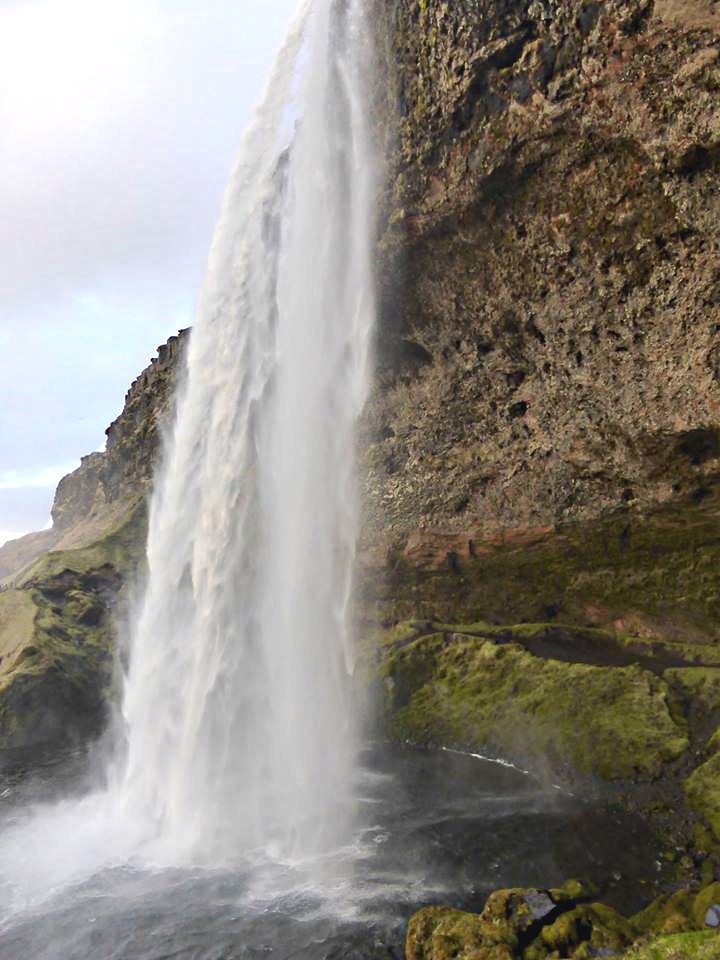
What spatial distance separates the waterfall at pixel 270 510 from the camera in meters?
19.3

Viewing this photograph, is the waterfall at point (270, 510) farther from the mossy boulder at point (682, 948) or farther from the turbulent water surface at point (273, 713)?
the mossy boulder at point (682, 948)

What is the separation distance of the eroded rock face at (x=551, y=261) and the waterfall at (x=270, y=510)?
3.02 meters

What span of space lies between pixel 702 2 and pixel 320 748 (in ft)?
75.9

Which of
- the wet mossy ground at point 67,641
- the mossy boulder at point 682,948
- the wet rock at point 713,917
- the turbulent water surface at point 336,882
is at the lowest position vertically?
the turbulent water surface at point 336,882

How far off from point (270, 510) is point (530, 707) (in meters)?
11.1

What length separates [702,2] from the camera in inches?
666

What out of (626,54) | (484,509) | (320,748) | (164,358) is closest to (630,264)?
(626,54)

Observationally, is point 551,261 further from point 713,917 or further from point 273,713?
point 713,917

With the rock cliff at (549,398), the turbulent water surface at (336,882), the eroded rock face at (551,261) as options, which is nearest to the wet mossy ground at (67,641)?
the rock cliff at (549,398)

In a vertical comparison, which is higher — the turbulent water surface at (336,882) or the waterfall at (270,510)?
the waterfall at (270,510)

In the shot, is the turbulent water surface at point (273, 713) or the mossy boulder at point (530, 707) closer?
the turbulent water surface at point (273, 713)

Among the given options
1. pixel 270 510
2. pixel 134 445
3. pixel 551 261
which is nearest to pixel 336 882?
pixel 270 510

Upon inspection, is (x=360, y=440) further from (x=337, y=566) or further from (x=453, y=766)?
(x=453, y=766)

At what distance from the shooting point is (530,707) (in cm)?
2250
